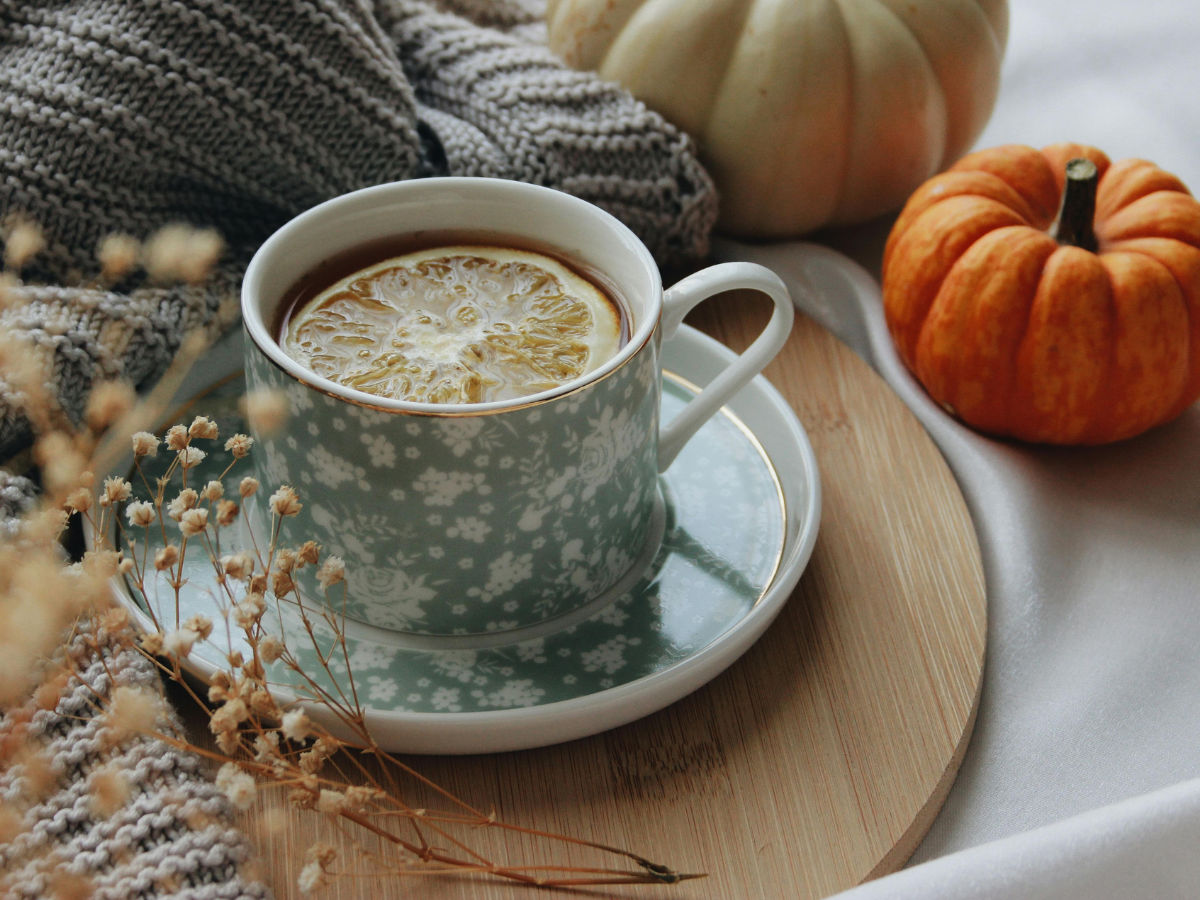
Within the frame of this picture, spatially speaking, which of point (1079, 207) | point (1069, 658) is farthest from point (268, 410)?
point (1079, 207)

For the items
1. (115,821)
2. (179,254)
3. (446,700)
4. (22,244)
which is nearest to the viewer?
(115,821)

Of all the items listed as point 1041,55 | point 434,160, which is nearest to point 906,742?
point 434,160

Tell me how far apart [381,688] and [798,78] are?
785 mm

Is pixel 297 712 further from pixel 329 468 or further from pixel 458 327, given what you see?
pixel 458 327

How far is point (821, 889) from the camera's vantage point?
2.46 ft

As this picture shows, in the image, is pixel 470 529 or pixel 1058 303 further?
pixel 1058 303

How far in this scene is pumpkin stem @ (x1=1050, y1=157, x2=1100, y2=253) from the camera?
1.13 m

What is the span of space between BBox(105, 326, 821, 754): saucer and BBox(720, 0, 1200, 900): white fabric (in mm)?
195

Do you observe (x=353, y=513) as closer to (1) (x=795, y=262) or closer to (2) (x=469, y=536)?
(2) (x=469, y=536)

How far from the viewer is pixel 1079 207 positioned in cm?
115

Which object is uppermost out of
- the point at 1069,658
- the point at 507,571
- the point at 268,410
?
the point at 268,410

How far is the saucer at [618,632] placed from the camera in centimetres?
79

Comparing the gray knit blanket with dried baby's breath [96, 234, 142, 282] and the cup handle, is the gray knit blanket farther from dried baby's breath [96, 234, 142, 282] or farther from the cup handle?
the cup handle

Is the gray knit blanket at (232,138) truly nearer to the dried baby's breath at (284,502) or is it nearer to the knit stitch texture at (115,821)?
the knit stitch texture at (115,821)
